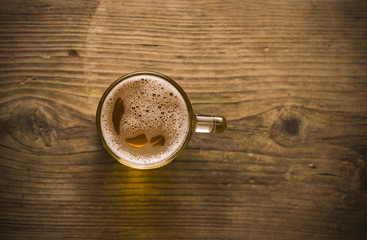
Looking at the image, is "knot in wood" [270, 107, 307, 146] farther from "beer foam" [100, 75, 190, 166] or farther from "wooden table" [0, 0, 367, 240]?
"beer foam" [100, 75, 190, 166]

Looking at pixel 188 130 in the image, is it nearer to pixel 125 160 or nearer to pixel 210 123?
pixel 210 123

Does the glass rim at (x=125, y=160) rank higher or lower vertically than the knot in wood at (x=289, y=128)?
lower

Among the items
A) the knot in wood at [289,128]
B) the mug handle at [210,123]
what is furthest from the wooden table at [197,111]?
the mug handle at [210,123]

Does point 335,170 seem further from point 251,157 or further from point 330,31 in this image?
point 330,31

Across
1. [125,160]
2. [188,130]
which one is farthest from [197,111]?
[125,160]

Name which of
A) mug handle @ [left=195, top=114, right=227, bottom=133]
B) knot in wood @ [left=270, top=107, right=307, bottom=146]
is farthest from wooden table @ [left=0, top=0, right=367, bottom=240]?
Result: mug handle @ [left=195, top=114, right=227, bottom=133]

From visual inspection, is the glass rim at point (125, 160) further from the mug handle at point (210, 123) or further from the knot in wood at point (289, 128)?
the knot in wood at point (289, 128)
